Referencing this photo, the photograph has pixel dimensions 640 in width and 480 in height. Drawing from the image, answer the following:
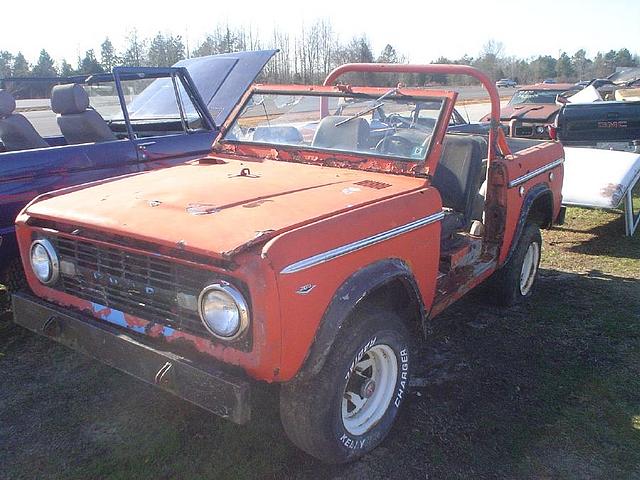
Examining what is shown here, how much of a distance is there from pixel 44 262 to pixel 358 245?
1.72 metres

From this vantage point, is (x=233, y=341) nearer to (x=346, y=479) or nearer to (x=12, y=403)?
(x=346, y=479)

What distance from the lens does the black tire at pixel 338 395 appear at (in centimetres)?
258

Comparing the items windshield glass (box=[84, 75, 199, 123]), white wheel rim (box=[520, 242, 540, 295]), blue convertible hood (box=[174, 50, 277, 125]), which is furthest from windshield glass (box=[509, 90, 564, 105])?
windshield glass (box=[84, 75, 199, 123])

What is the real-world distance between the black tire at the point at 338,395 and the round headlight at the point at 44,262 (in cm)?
143

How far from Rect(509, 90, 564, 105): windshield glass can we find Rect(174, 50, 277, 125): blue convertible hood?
9585mm

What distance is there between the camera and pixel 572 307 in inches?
196

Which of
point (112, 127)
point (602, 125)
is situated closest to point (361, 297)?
point (112, 127)


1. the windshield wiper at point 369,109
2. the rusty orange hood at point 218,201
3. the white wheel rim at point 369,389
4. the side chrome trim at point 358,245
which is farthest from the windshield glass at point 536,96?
the white wheel rim at point 369,389

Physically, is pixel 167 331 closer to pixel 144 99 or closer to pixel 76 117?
pixel 76 117

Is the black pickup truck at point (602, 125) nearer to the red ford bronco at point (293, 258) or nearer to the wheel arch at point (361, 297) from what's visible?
the red ford bronco at point (293, 258)

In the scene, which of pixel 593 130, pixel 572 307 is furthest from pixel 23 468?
pixel 593 130

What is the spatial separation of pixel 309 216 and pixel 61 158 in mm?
2943

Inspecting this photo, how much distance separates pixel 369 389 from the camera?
3016 millimetres

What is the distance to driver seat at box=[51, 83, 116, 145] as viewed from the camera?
5453 mm
